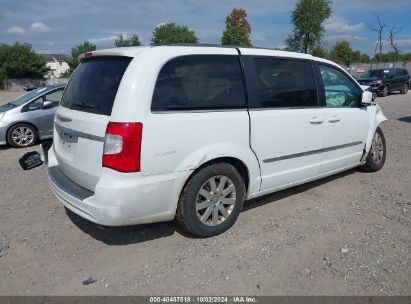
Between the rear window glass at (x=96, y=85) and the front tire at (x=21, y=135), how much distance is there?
5.52m

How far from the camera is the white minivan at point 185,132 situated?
329cm

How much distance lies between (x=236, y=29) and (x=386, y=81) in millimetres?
47133

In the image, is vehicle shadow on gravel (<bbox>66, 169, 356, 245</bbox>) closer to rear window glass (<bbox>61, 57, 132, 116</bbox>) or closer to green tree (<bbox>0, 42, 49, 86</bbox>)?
rear window glass (<bbox>61, 57, 132, 116</bbox>)

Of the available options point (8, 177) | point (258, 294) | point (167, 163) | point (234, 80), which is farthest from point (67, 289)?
point (8, 177)

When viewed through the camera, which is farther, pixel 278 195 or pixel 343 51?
pixel 343 51

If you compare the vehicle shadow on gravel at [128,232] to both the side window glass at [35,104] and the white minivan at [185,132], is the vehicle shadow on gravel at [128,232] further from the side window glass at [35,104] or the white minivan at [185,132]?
the side window glass at [35,104]

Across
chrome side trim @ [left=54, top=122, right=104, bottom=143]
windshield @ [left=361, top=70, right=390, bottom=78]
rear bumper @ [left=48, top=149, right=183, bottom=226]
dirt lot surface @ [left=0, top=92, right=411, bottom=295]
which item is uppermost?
windshield @ [left=361, top=70, right=390, bottom=78]

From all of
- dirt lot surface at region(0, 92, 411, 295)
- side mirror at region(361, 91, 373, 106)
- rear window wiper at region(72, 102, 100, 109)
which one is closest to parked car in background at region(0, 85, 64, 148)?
dirt lot surface at region(0, 92, 411, 295)

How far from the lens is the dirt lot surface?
10.3 feet

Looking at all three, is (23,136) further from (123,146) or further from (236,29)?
(236,29)

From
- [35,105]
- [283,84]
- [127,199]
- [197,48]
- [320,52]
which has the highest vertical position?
[320,52]

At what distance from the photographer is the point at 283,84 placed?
432 cm

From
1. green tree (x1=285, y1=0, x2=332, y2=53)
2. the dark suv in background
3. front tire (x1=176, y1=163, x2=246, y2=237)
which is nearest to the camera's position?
front tire (x1=176, y1=163, x2=246, y2=237)

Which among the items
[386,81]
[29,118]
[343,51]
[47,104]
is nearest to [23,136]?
[29,118]
